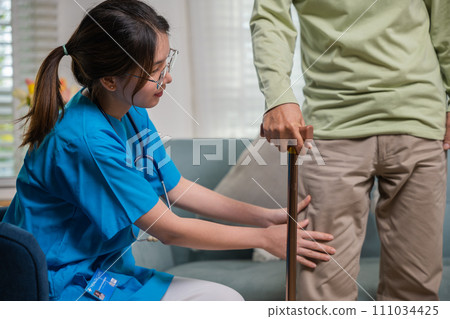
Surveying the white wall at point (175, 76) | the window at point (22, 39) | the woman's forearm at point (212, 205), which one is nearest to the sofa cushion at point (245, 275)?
the woman's forearm at point (212, 205)

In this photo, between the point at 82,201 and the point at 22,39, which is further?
the point at 22,39

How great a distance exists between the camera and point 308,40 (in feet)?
2.78

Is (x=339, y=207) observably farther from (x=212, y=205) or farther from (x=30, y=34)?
(x=30, y=34)

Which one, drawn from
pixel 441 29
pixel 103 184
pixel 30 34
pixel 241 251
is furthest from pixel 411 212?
pixel 30 34

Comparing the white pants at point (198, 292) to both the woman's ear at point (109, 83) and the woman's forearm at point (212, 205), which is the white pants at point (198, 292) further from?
the woman's ear at point (109, 83)

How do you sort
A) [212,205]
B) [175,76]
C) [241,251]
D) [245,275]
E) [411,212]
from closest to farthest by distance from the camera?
[411,212]
[212,205]
[245,275]
[241,251]
[175,76]

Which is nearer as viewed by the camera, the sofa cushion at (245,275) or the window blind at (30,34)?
the sofa cushion at (245,275)

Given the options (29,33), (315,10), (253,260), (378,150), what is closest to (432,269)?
(378,150)

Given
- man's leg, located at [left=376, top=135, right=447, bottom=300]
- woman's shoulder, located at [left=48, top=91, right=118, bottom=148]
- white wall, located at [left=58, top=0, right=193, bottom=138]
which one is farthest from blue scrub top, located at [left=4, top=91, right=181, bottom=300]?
white wall, located at [left=58, top=0, right=193, bottom=138]

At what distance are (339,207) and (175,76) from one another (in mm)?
1151

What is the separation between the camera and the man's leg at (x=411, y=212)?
31.8 inches

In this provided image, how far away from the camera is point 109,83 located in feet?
2.58

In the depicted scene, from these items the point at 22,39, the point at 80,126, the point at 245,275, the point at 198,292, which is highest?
the point at 22,39
